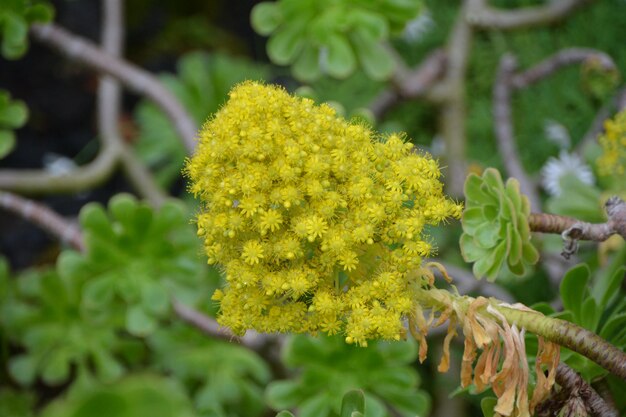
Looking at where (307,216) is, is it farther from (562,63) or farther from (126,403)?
(562,63)

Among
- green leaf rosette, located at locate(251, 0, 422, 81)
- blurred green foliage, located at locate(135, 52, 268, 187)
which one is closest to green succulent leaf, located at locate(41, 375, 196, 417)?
green leaf rosette, located at locate(251, 0, 422, 81)

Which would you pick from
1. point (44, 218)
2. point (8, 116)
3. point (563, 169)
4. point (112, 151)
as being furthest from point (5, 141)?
A: point (563, 169)

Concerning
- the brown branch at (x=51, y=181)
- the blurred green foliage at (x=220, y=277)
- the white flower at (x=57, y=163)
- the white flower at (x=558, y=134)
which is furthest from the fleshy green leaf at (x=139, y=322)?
the white flower at (x=558, y=134)

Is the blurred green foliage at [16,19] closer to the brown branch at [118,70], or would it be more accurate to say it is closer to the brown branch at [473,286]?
the brown branch at [118,70]

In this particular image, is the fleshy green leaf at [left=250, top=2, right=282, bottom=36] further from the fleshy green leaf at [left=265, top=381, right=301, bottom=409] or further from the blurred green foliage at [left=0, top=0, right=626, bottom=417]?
the fleshy green leaf at [left=265, top=381, right=301, bottom=409]

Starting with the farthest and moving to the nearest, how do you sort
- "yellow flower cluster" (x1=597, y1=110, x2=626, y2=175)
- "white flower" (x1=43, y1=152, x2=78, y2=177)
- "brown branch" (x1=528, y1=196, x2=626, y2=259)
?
"white flower" (x1=43, y1=152, x2=78, y2=177)
"yellow flower cluster" (x1=597, y1=110, x2=626, y2=175)
"brown branch" (x1=528, y1=196, x2=626, y2=259)

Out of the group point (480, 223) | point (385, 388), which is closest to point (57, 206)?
point (385, 388)

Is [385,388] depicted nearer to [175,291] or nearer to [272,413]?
[175,291]
